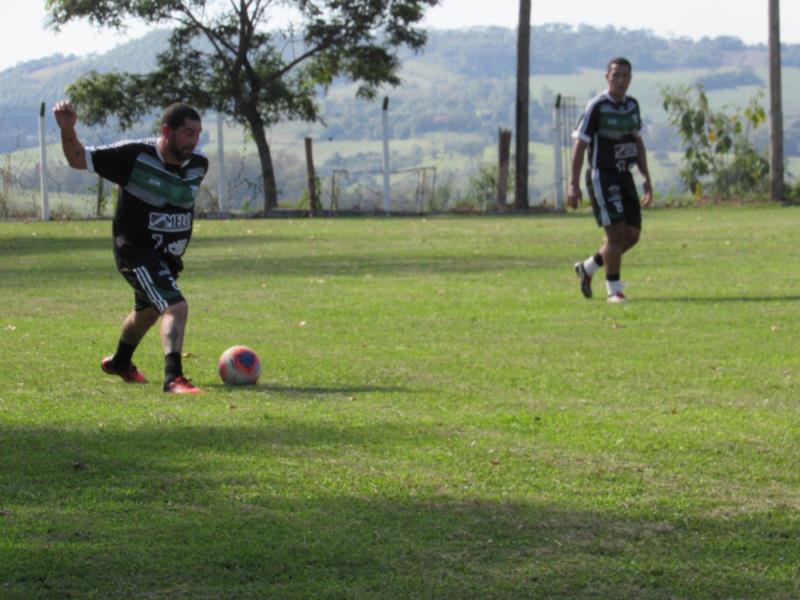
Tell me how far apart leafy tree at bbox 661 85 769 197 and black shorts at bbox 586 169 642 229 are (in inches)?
867

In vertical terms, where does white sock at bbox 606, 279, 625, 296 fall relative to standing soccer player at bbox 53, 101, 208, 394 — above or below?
below

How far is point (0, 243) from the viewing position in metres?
23.1

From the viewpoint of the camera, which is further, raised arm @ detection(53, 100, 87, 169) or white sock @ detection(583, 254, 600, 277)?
white sock @ detection(583, 254, 600, 277)

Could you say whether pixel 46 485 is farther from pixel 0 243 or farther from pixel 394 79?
pixel 394 79

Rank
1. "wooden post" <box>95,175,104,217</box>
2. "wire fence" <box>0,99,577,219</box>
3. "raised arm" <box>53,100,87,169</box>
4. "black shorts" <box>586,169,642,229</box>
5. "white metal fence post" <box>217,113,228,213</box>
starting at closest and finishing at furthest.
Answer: "raised arm" <box>53,100,87,169</box> < "black shorts" <box>586,169,642,229</box> < "wire fence" <box>0,99,577,219</box> < "wooden post" <box>95,175,104,217</box> < "white metal fence post" <box>217,113,228,213</box>

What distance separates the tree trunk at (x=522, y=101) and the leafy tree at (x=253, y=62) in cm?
213

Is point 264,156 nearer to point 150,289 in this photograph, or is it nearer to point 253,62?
point 253,62

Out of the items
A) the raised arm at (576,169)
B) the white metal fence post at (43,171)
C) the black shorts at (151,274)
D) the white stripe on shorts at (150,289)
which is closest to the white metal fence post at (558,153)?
the white metal fence post at (43,171)

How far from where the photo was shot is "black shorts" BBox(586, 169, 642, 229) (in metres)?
14.4

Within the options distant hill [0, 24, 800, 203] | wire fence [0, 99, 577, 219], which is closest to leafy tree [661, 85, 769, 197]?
distant hill [0, 24, 800, 203]

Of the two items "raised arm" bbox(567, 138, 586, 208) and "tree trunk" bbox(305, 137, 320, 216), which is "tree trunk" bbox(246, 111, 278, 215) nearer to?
"tree trunk" bbox(305, 137, 320, 216)

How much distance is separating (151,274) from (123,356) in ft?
2.05

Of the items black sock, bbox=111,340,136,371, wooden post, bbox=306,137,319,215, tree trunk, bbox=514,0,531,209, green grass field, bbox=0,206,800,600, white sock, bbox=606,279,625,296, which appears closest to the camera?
green grass field, bbox=0,206,800,600

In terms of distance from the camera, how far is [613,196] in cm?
1437
